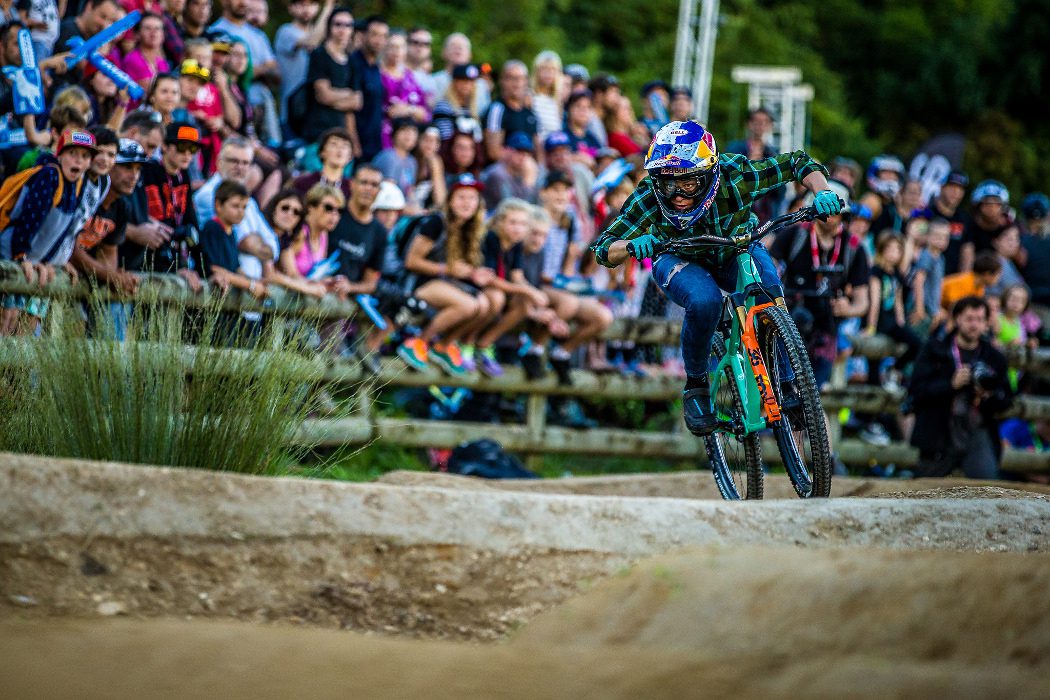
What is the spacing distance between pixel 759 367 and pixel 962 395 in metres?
4.19

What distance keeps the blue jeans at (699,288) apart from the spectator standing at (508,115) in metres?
4.79

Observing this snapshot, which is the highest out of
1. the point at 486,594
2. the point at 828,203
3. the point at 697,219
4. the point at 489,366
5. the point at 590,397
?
the point at 828,203

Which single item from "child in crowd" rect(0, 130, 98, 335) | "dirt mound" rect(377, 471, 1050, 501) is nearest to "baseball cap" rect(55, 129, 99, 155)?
"child in crowd" rect(0, 130, 98, 335)

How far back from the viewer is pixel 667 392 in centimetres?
1103

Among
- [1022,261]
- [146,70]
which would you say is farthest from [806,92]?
[146,70]

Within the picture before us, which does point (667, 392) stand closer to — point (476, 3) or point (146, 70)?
point (146, 70)

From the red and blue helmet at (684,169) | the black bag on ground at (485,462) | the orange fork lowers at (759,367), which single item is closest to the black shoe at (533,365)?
the black bag on ground at (485,462)

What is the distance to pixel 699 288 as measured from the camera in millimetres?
7090

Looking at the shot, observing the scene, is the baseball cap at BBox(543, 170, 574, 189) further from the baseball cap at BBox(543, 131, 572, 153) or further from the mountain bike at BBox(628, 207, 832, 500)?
the mountain bike at BBox(628, 207, 832, 500)

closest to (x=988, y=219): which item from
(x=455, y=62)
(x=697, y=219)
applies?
(x=455, y=62)

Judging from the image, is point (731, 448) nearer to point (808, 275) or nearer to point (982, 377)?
point (808, 275)

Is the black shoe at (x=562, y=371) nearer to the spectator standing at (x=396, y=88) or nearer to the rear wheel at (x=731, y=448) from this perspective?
the spectator standing at (x=396, y=88)

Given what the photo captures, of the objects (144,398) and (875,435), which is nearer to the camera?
(144,398)

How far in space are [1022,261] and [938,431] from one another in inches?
148
